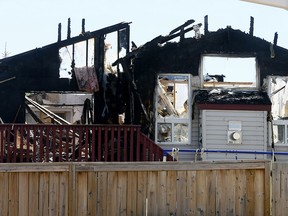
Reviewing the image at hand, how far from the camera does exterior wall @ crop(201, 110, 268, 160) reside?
13.5 metres

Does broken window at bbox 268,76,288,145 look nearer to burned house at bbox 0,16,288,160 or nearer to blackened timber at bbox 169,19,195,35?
burned house at bbox 0,16,288,160

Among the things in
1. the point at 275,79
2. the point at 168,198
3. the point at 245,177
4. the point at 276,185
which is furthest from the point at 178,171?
the point at 275,79

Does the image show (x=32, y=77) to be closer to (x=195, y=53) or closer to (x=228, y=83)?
(x=195, y=53)

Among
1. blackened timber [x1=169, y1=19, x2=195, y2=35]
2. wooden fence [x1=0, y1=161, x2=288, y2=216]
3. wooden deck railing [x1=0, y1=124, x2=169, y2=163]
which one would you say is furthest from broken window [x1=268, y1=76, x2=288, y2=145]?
wooden fence [x1=0, y1=161, x2=288, y2=216]

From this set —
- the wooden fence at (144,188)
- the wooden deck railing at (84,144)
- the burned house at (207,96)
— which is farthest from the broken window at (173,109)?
the wooden fence at (144,188)

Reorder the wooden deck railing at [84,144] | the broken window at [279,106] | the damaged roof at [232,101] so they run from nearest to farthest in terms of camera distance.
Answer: the wooden deck railing at [84,144] → the damaged roof at [232,101] → the broken window at [279,106]

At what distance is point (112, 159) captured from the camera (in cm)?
1080

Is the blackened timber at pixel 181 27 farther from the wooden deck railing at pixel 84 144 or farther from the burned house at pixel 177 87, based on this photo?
the wooden deck railing at pixel 84 144

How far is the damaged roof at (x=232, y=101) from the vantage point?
13305 millimetres

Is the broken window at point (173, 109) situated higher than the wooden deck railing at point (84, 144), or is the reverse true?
the broken window at point (173, 109)

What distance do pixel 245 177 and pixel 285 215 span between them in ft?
3.10

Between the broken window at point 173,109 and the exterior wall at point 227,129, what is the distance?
0.69m

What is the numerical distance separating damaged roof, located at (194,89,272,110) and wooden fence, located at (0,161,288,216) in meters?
5.13

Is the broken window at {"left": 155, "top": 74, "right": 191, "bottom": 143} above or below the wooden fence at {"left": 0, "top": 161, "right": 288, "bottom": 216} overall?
above
